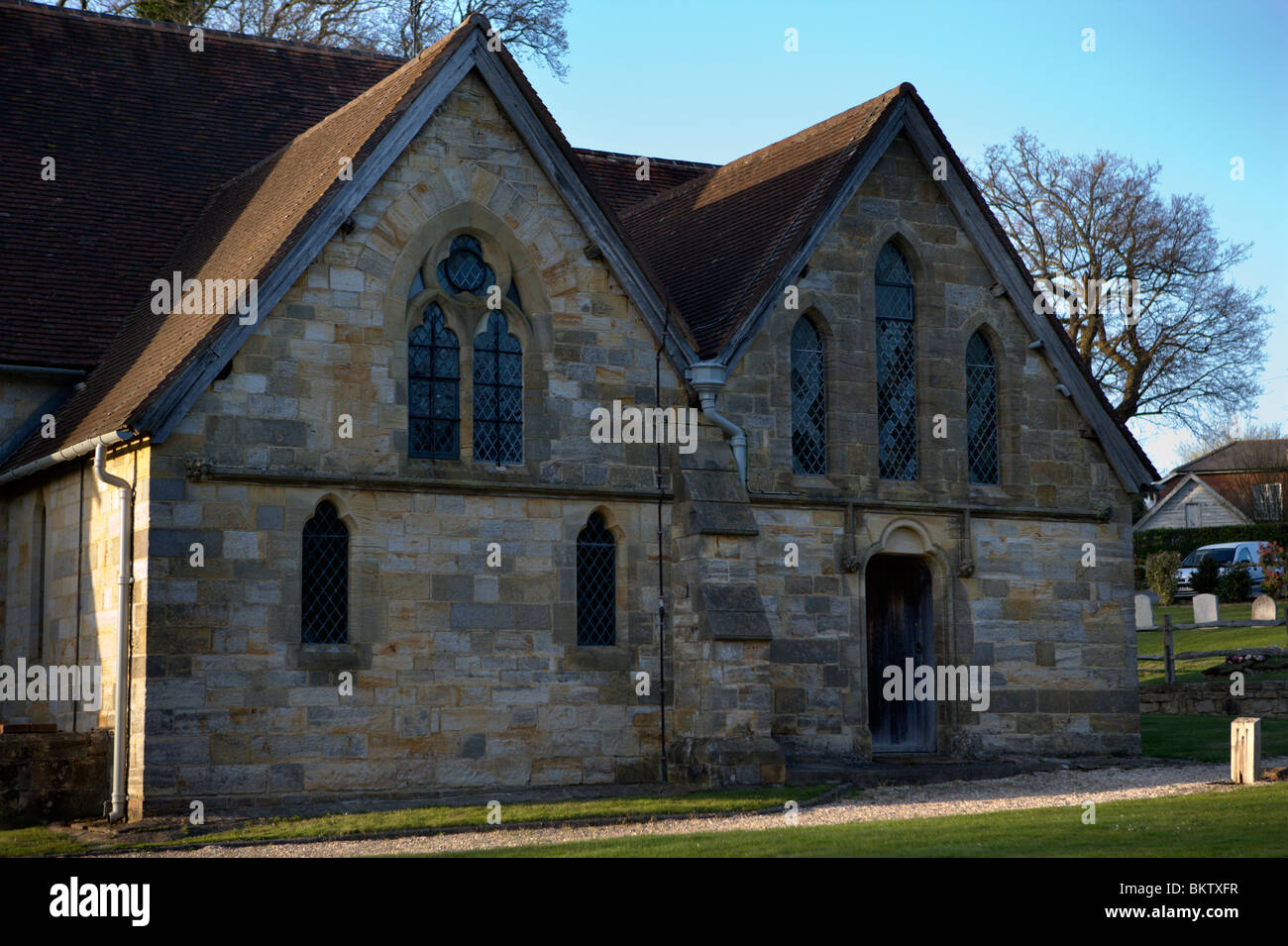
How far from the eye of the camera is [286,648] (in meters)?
17.7

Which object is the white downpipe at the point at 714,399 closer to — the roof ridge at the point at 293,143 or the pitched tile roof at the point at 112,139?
the roof ridge at the point at 293,143

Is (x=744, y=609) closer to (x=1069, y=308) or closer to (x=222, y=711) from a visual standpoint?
(x=222, y=711)

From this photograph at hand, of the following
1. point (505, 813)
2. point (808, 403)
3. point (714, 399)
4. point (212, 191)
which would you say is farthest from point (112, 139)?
point (505, 813)

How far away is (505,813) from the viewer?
16938 mm

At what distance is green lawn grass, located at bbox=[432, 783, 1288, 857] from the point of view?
13.1m

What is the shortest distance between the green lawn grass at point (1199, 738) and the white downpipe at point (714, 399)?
24.7 feet

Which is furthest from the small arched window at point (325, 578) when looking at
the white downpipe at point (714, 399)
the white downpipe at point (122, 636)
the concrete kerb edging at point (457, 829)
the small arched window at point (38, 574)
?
the white downpipe at point (714, 399)

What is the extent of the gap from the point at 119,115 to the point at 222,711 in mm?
10736

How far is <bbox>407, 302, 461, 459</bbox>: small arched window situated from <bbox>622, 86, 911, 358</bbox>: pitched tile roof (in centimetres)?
327

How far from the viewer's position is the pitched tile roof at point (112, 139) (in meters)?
21.0

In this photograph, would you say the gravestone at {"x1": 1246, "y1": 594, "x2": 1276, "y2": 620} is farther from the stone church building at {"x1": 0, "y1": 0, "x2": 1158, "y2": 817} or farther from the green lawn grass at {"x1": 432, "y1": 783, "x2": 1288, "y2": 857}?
the green lawn grass at {"x1": 432, "y1": 783, "x2": 1288, "y2": 857}

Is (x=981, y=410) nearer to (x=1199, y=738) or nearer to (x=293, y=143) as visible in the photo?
(x=1199, y=738)

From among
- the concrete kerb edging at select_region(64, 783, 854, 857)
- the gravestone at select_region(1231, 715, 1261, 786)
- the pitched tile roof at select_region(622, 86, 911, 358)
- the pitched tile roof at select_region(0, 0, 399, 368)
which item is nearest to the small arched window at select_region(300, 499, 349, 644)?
the concrete kerb edging at select_region(64, 783, 854, 857)
